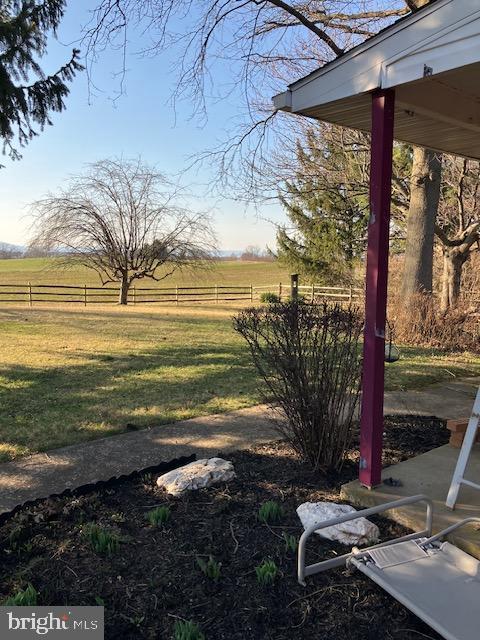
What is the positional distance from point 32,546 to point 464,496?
2405 mm

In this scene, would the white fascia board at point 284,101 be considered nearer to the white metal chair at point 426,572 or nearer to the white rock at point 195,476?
the white rock at point 195,476

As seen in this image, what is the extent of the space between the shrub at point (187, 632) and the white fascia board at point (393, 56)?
110 inches

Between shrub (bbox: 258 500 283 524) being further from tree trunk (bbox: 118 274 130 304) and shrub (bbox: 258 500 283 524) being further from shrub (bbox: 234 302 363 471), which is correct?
tree trunk (bbox: 118 274 130 304)

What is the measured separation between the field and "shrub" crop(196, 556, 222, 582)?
7.82 ft

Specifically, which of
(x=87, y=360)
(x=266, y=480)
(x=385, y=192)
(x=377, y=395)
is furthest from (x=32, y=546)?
(x=87, y=360)

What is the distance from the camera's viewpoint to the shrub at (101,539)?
2545 millimetres

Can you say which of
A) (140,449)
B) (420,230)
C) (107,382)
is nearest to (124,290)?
(420,230)

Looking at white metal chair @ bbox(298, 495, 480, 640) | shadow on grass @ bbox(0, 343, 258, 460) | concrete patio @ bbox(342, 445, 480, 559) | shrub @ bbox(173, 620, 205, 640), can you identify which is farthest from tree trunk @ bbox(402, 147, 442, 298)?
shrub @ bbox(173, 620, 205, 640)

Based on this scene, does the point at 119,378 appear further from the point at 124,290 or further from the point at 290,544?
the point at 124,290

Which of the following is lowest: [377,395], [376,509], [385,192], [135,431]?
[135,431]

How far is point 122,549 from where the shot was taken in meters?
2.59

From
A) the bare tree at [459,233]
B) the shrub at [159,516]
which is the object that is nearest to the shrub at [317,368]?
the shrub at [159,516]

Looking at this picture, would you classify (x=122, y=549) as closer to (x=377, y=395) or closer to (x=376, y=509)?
(x=376, y=509)

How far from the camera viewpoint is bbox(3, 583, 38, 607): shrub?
209 centimetres
